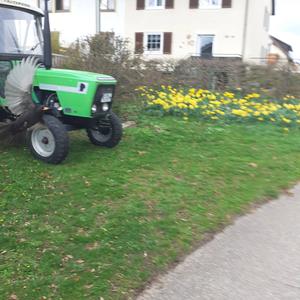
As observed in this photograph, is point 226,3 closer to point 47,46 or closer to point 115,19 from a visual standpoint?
point 115,19

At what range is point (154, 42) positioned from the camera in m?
28.8

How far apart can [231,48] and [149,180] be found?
73.7ft

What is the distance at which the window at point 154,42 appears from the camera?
28620 millimetres

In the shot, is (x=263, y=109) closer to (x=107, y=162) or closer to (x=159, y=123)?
(x=159, y=123)

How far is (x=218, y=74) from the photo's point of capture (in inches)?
567

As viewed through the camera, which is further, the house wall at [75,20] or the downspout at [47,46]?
the house wall at [75,20]

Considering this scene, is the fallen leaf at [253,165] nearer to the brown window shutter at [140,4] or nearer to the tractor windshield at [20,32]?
the tractor windshield at [20,32]

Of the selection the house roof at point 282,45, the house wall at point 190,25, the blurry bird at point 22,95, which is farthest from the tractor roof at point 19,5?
the house roof at point 282,45

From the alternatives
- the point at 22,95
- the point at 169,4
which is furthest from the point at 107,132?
the point at 169,4

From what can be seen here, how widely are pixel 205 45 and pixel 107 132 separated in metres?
21.4

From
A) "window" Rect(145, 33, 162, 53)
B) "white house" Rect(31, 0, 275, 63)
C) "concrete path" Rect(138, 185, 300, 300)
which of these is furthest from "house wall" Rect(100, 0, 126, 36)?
"concrete path" Rect(138, 185, 300, 300)

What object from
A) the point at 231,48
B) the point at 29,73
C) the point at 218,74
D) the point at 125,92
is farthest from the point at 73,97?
the point at 231,48

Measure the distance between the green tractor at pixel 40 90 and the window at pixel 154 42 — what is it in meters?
21.9

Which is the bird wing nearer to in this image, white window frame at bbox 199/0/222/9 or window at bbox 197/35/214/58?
window at bbox 197/35/214/58
